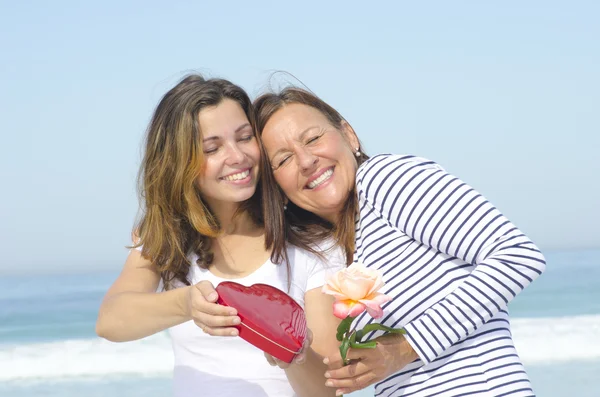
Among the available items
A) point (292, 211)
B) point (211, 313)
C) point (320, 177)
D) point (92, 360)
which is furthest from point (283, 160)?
point (92, 360)

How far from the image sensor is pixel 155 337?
10.1 meters

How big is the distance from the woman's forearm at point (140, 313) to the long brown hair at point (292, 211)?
0.56 m

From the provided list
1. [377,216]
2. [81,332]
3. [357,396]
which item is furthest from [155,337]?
[377,216]

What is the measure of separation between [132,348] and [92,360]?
1.89 feet

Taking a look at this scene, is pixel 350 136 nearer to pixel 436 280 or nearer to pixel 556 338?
pixel 436 280

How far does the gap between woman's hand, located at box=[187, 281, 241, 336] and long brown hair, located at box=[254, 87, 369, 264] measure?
72cm

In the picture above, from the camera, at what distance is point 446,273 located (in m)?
2.45

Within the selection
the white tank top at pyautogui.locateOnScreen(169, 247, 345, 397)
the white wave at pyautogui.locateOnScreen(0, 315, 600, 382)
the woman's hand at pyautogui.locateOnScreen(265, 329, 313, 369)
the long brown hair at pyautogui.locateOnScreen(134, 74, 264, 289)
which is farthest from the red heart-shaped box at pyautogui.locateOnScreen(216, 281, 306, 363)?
the white wave at pyautogui.locateOnScreen(0, 315, 600, 382)

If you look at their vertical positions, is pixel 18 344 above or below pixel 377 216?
below

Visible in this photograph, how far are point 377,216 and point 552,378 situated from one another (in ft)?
20.9

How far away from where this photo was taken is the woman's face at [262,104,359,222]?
2.92m

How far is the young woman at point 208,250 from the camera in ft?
9.46

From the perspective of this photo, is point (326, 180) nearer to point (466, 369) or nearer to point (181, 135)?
point (181, 135)

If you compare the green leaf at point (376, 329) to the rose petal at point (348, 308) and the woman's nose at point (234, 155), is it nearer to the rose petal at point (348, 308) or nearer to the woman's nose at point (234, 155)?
the rose petal at point (348, 308)
